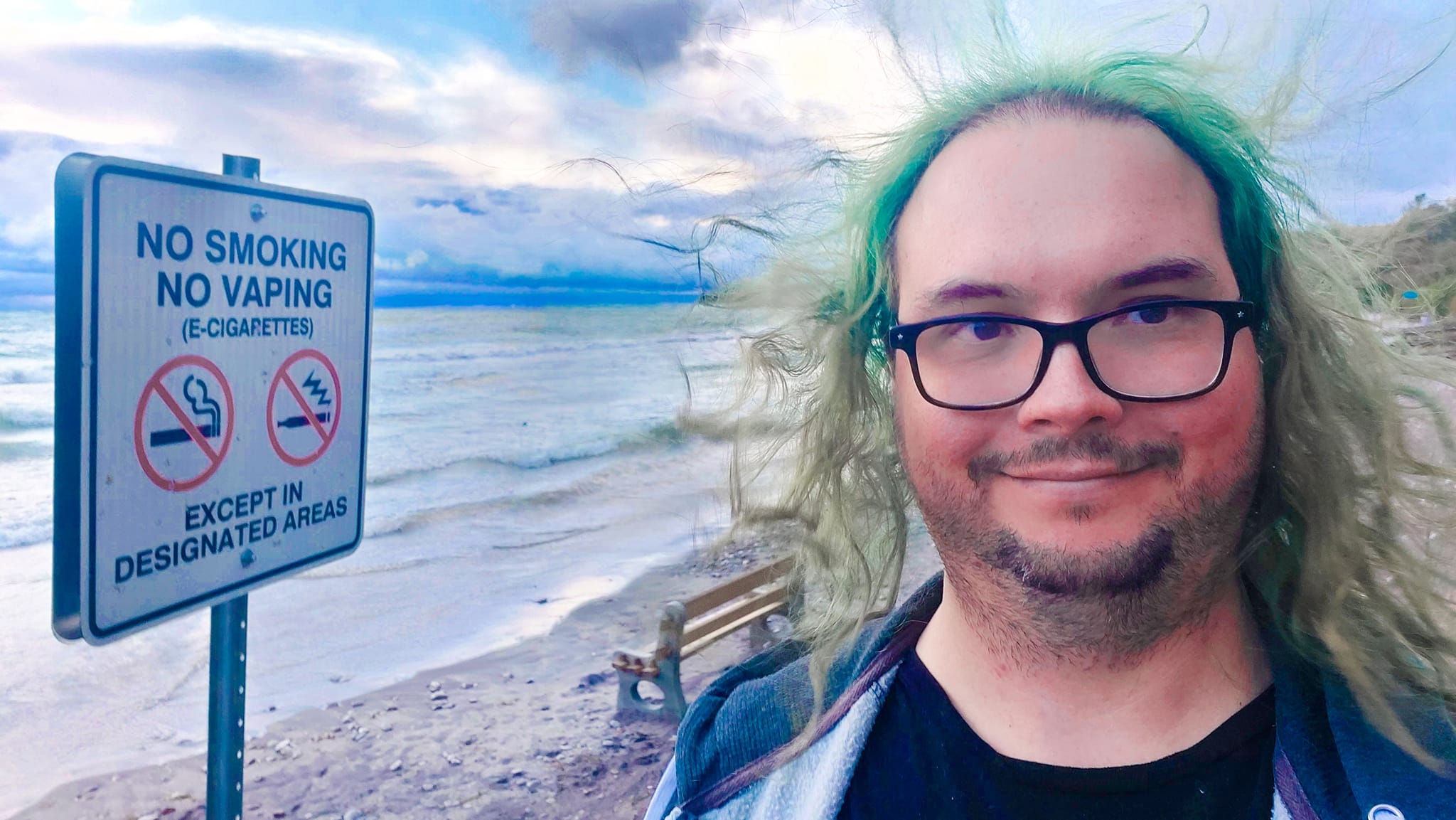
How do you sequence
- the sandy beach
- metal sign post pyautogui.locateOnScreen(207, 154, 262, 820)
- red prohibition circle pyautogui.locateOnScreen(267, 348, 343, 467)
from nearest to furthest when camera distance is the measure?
metal sign post pyautogui.locateOnScreen(207, 154, 262, 820), red prohibition circle pyautogui.locateOnScreen(267, 348, 343, 467), the sandy beach

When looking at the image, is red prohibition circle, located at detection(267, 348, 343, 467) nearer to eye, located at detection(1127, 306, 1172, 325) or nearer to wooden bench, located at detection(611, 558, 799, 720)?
eye, located at detection(1127, 306, 1172, 325)

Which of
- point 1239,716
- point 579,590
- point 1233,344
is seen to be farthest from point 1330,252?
point 579,590

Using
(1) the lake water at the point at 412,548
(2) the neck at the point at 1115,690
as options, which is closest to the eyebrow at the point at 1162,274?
(2) the neck at the point at 1115,690

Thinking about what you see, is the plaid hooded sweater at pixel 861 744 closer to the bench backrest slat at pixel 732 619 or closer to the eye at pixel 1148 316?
the eye at pixel 1148 316

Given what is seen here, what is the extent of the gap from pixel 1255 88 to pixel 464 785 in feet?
12.4

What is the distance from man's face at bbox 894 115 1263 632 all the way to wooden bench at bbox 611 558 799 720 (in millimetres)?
2334

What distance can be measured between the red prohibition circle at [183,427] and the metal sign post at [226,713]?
8.4 inches

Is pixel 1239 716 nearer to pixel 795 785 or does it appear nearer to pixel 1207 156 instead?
pixel 795 785

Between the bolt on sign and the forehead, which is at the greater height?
the forehead

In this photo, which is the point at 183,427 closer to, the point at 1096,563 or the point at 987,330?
the point at 987,330

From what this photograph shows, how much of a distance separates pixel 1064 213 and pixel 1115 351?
0.18m

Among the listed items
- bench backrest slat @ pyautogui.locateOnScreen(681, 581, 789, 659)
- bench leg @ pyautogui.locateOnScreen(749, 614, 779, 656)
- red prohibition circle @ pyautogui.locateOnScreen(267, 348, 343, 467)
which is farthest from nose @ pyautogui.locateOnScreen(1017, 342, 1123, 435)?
bench leg @ pyautogui.locateOnScreen(749, 614, 779, 656)

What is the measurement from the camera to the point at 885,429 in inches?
64.7

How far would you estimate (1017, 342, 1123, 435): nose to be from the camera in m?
1.11
